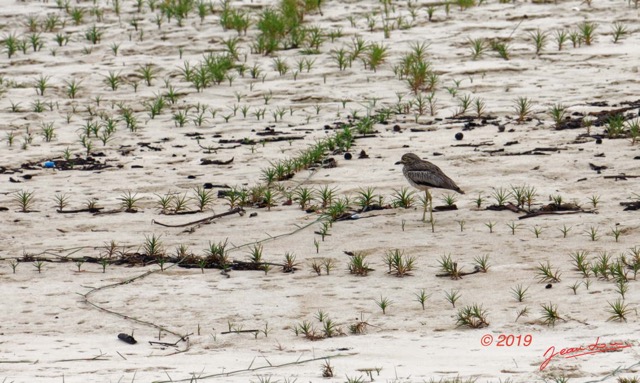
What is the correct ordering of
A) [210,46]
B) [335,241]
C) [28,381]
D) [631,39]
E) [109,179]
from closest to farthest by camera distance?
[28,381] → [335,241] → [109,179] → [631,39] → [210,46]

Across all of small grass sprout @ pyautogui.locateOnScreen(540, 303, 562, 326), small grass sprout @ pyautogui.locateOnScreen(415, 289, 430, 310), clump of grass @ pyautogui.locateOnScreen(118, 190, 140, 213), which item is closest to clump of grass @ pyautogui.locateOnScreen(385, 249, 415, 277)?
small grass sprout @ pyautogui.locateOnScreen(415, 289, 430, 310)

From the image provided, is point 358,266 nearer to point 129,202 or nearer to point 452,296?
point 452,296

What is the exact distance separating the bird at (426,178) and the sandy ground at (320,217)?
0.27 metres

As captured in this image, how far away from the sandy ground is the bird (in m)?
0.27

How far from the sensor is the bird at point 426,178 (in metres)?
8.22

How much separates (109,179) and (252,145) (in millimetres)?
1571

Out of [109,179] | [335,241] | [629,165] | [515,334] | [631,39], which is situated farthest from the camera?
[631,39]

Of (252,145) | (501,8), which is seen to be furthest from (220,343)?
(501,8)

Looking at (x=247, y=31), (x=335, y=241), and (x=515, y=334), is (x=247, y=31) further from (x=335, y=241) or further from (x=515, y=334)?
(x=515, y=334)

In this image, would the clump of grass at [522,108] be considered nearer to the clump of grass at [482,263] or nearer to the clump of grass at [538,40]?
the clump of grass at [538,40]

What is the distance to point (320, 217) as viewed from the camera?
841 cm

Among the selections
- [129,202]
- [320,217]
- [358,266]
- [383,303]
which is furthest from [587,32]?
A: [383,303]

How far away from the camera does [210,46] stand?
14.4 meters

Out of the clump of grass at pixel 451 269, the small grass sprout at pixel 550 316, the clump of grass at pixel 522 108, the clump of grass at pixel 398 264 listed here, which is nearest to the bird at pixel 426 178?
the clump of grass at pixel 398 264
